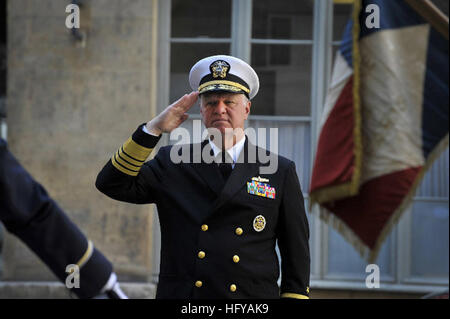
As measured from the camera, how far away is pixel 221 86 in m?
2.98

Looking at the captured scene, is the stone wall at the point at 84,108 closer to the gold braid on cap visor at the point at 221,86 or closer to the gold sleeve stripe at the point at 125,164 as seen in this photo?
the gold braid on cap visor at the point at 221,86

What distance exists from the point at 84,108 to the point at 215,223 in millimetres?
4457

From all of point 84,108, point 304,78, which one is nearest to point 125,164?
point 84,108

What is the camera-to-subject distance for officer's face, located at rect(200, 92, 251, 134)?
2.86m

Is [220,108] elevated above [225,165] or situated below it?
above

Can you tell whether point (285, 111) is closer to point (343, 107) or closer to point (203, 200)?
point (343, 107)

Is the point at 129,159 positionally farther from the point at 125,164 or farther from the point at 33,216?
the point at 33,216

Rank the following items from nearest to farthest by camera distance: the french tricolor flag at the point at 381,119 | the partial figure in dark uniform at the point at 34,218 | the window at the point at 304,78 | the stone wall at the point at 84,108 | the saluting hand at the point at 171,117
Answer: the partial figure in dark uniform at the point at 34,218
the saluting hand at the point at 171,117
the french tricolor flag at the point at 381,119
the stone wall at the point at 84,108
the window at the point at 304,78

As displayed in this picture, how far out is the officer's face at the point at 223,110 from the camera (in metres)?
2.86

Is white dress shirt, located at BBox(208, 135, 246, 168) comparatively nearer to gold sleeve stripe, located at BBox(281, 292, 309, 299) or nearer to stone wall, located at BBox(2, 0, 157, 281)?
gold sleeve stripe, located at BBox(281, 292, 309, 299)

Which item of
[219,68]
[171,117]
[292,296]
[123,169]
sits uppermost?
[219,68]

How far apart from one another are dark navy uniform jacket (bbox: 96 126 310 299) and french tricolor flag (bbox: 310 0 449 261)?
2.40 m

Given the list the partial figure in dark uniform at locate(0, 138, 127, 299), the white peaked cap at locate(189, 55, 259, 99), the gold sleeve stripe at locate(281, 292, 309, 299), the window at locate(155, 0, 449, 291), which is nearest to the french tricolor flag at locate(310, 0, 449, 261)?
the window at locate(155, 0, 449, 291)

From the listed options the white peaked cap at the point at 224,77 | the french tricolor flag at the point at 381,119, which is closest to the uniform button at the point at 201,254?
the white peaked cap at the point at 224,77
